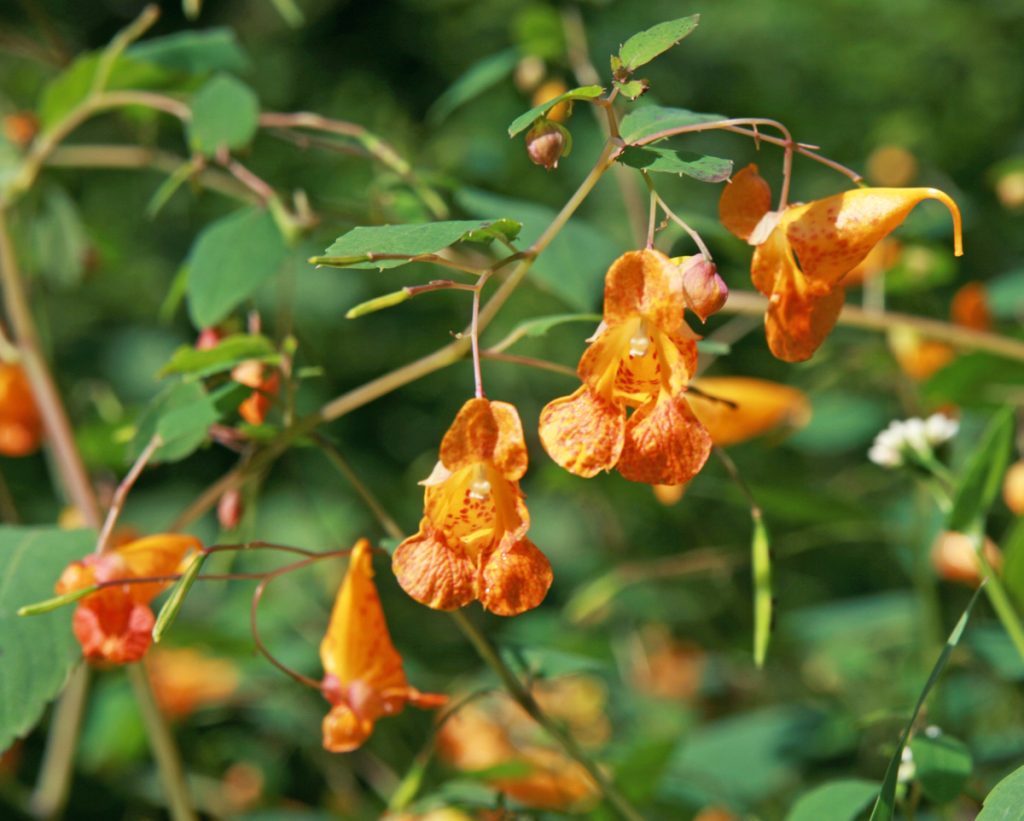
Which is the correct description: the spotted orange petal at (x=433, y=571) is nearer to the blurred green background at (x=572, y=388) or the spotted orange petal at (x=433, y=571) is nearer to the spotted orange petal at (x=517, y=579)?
the spotted orange petal at (x=517, y=579)

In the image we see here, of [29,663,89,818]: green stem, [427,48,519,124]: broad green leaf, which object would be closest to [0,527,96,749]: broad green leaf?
[29,663,89,818]: green stem

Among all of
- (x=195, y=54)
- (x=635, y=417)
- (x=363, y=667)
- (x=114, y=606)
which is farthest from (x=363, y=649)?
(x=195, y=54)

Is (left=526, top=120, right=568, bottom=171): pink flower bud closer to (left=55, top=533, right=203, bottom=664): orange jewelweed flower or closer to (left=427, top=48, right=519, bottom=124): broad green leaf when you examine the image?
(left=55, top=533, right=203, bottom=664): orange jewelweed flower

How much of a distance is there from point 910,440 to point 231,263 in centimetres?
50

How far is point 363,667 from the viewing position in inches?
29.7

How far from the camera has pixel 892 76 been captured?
2.44m

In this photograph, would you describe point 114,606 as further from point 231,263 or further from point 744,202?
point 744,202

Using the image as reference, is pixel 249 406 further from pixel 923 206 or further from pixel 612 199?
pixel 612 199

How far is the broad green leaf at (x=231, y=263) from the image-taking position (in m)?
0.84

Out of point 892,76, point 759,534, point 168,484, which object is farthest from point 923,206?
point 168,484

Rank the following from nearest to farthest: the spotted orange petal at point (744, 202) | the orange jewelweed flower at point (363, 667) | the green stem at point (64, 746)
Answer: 1. the spotted orange petal at point (744, 202)
2. the orange jewelweed flower at point (363, 667)
3. the green stem at point (64, 746)

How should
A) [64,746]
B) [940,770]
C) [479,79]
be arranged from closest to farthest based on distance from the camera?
[940,770]
[64,746]
[479,79]

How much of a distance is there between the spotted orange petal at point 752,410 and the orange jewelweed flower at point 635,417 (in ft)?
A: 1.57

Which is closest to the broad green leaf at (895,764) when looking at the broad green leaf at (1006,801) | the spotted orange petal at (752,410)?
the broad green leaf at (1006,801)
